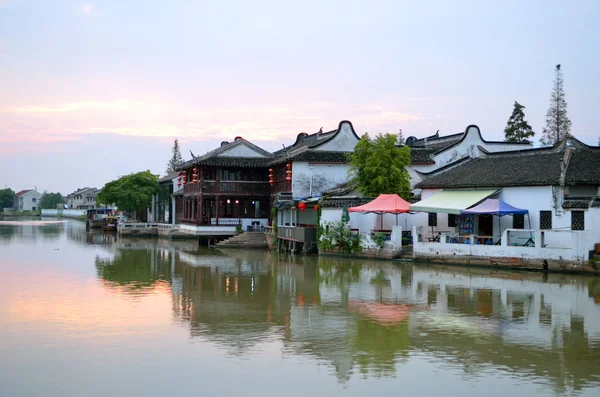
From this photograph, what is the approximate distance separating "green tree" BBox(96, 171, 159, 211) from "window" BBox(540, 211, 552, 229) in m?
40.7

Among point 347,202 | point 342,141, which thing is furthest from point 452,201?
point 342,141

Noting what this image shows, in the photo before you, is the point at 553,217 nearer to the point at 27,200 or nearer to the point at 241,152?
the point at 241,152

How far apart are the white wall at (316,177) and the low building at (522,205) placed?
7937 millimetres

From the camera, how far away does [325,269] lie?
85.9 ft

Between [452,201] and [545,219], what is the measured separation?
403cm

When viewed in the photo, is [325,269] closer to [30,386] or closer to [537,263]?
[537,263]

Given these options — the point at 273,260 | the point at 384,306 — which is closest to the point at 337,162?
the point at 273,260

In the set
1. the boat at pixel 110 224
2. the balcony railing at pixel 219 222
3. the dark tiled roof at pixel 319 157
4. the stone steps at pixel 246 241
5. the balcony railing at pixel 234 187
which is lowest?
the stone steps at pixel 246 241

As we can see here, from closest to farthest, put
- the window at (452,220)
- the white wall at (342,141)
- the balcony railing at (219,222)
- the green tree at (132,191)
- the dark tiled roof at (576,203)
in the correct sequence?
1. the dark tiled roof at (576,203)
2. the window at (452,220)
3. the white wall at (342,141)
4. the balcony railing at (219,222)
5. the green tree at (132,191)

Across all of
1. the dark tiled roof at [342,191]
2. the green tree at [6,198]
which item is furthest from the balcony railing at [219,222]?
the green tree at [6,198]

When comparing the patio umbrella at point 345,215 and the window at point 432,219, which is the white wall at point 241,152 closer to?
the patio umbrella at point 345,215

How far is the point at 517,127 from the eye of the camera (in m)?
54.0

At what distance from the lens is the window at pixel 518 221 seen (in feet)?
85.8

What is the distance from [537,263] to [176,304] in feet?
43.9
